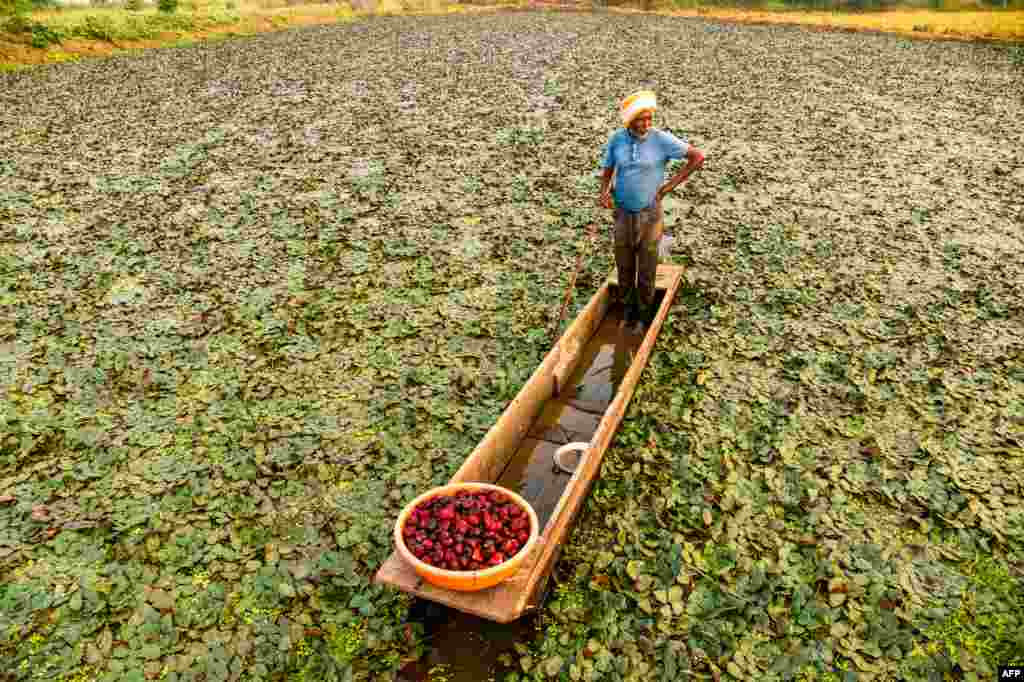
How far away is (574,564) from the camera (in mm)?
6742

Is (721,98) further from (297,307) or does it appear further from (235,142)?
(297,307)

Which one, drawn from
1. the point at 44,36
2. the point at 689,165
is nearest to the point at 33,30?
the point at 44,36

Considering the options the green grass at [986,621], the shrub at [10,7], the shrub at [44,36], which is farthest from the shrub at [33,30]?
the green grass at [986,621]

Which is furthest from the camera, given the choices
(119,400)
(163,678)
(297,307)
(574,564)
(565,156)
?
(565,156)

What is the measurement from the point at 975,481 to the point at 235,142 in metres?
23.4

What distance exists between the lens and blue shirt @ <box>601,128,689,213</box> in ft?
29.7

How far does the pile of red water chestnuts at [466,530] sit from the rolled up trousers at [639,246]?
18.1ft

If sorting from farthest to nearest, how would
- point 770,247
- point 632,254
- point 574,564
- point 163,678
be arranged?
point 770,247
point 632,254
point 574,564
point 163,678

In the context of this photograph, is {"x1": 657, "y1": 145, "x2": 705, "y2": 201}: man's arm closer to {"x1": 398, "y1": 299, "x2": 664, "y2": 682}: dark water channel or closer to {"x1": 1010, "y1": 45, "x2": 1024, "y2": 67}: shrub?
{"x1": 398, "y1": 299, "x2": 664, "y2": 682}: dark water channel

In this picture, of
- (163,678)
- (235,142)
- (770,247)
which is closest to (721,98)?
(770,247)

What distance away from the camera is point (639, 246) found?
996 centimetres

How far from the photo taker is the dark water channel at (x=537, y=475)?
5711 mm

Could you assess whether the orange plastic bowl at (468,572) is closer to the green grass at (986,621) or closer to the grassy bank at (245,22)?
the green grass at (986,621)

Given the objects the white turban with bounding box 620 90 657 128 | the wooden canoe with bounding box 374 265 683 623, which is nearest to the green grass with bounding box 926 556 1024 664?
the wooden canoe with bounding box 374 265 683 623
